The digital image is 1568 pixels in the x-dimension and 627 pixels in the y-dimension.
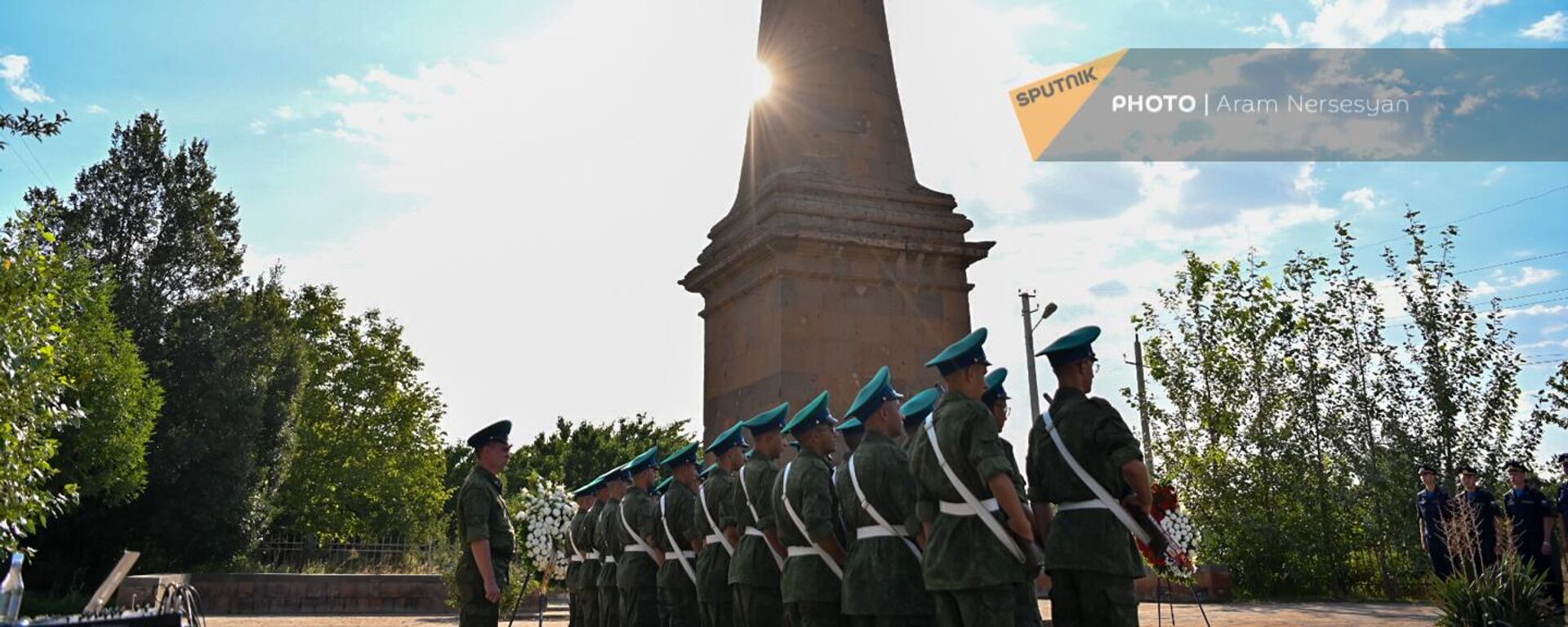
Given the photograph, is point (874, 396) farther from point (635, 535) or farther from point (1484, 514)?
point (1484, 514)

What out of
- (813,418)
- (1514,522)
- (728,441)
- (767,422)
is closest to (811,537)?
(813,418)

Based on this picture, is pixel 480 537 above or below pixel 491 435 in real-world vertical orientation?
below

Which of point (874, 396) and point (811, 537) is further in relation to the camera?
point (811, 537)

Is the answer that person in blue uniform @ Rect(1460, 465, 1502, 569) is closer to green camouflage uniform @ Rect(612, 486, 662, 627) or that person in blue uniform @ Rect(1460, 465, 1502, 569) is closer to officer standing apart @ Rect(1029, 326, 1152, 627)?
officer standing apart @ Rect(1029, 326, 1152, 627)

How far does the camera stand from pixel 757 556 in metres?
6.54

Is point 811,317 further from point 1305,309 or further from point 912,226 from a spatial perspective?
point 1305,309

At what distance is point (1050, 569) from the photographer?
479 cm

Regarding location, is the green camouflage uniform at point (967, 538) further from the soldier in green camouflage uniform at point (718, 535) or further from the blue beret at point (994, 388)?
the soldier in green camouflage uniform at point (718, 535)

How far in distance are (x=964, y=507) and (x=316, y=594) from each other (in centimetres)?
1666

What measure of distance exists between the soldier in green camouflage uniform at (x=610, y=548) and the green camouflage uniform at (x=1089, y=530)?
472 centimetres

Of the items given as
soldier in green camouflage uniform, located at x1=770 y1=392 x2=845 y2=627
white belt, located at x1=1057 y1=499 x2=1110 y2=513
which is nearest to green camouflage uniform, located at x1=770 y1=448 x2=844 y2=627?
soldier in green camouflage uniform, located at x1=770 y1=392 x2=845 y2=627

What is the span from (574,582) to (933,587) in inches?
250

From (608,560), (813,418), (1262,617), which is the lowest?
(1262,617)

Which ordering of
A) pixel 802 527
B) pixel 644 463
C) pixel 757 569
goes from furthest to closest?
pixel 644 463, pixel 757 569, pixel 802 527
